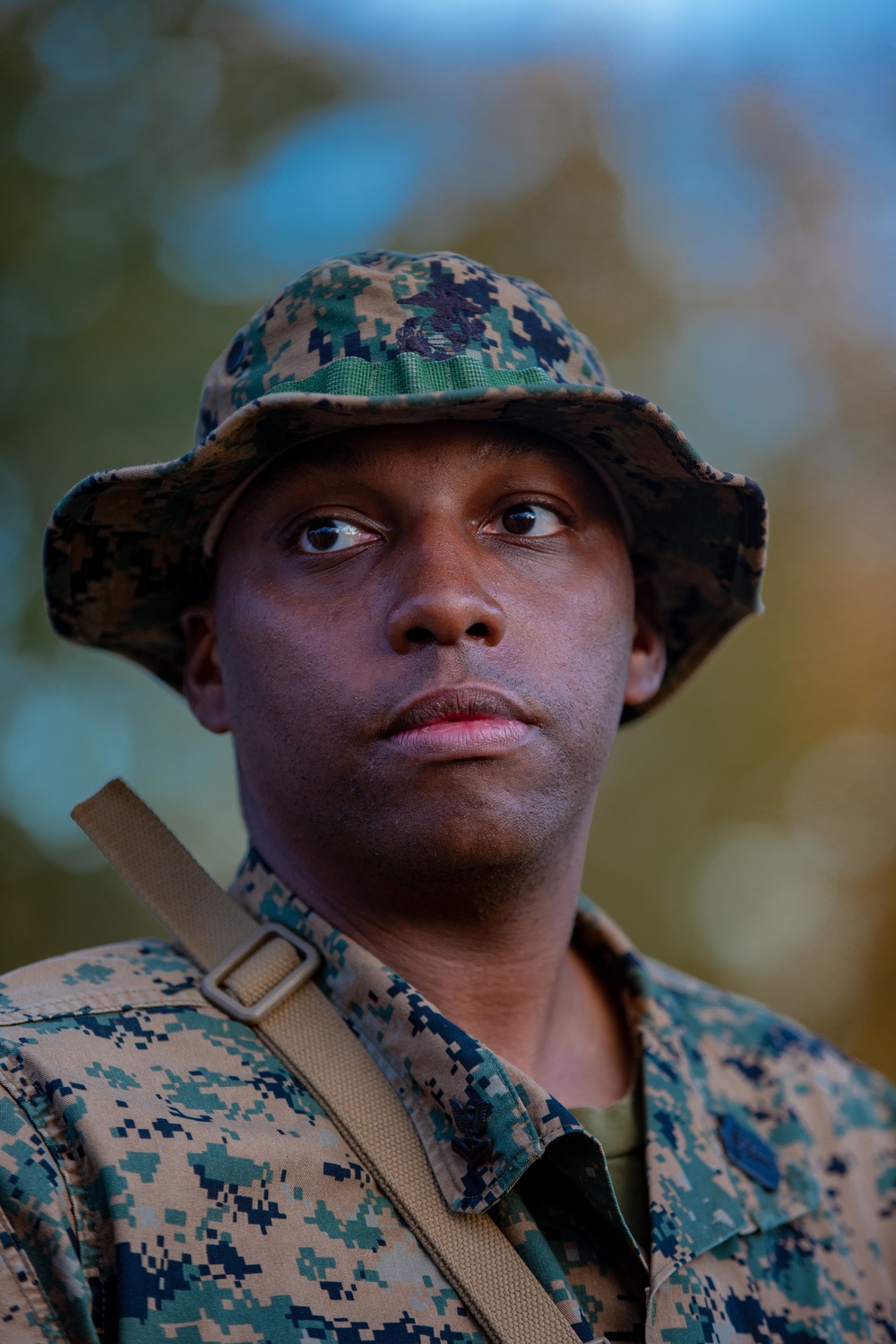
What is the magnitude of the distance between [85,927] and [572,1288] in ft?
9.33

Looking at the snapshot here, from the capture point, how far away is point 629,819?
4.95m

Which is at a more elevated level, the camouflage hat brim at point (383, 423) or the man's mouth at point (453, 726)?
the camouflage hat brim at point (383, 423)

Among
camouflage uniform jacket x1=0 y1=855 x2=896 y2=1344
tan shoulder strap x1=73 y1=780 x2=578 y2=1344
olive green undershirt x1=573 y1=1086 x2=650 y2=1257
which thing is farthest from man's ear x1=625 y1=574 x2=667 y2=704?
tan shoulder strap x1=73 y1=780 x2=578 y2=1344

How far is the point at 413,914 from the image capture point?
202 cm

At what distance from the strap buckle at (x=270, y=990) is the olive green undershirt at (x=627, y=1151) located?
1.78 ft

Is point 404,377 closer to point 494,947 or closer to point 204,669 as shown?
point 204,669

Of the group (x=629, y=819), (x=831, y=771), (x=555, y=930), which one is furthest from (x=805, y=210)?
(x=555, y=930)

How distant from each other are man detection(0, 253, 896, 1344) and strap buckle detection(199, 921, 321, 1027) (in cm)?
3

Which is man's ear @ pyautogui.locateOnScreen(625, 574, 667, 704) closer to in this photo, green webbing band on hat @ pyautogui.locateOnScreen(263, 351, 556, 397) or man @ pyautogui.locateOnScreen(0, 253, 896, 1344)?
man @ pyautogui.locateOnScreen(0, 253, 896, 1344)

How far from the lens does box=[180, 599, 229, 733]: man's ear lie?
7.66ft

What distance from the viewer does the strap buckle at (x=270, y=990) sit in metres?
1.89

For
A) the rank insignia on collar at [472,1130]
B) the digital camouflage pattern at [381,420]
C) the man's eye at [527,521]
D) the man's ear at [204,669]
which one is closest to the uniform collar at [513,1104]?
the rank insignia on collar at [472,1130]

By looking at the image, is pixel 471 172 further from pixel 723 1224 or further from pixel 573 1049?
pixel 723 1224

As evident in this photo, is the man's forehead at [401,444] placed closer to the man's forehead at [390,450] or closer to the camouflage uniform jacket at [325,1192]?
the man's forehead at [390,450]
